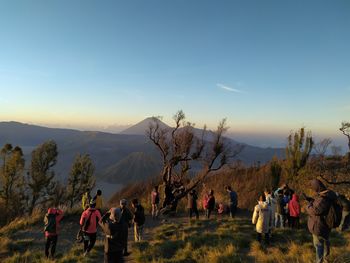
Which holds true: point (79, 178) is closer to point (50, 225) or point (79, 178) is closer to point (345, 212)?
point (50, 225)

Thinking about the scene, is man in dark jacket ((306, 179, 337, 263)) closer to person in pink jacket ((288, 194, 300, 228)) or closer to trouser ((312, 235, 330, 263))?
trouser ((312, 235, 330, 263))

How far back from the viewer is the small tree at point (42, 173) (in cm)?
3725

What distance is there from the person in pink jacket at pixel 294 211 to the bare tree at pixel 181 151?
23.5ft

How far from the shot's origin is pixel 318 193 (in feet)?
19.6

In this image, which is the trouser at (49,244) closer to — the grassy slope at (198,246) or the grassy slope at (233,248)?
the grassy slope at (198,246)

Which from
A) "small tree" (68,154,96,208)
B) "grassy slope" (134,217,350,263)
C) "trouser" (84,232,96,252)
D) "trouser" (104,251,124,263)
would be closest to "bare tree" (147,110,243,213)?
"grassy slope" (134,217,350,263)

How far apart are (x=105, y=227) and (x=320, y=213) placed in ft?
14.4

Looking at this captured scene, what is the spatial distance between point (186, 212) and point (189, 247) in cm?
823

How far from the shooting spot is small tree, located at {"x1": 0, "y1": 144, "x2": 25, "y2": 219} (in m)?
32.9

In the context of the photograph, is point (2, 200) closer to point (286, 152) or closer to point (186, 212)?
point (186, 212)

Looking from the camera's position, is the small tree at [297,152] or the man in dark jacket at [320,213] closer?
the man in dark jacket at [320,213]

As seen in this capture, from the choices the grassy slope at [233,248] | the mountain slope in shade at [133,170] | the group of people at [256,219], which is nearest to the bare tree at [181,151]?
the group of people at [256,219]

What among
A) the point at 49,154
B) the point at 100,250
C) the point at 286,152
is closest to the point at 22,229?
the point at 100,250

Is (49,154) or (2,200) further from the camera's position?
(49,154)
